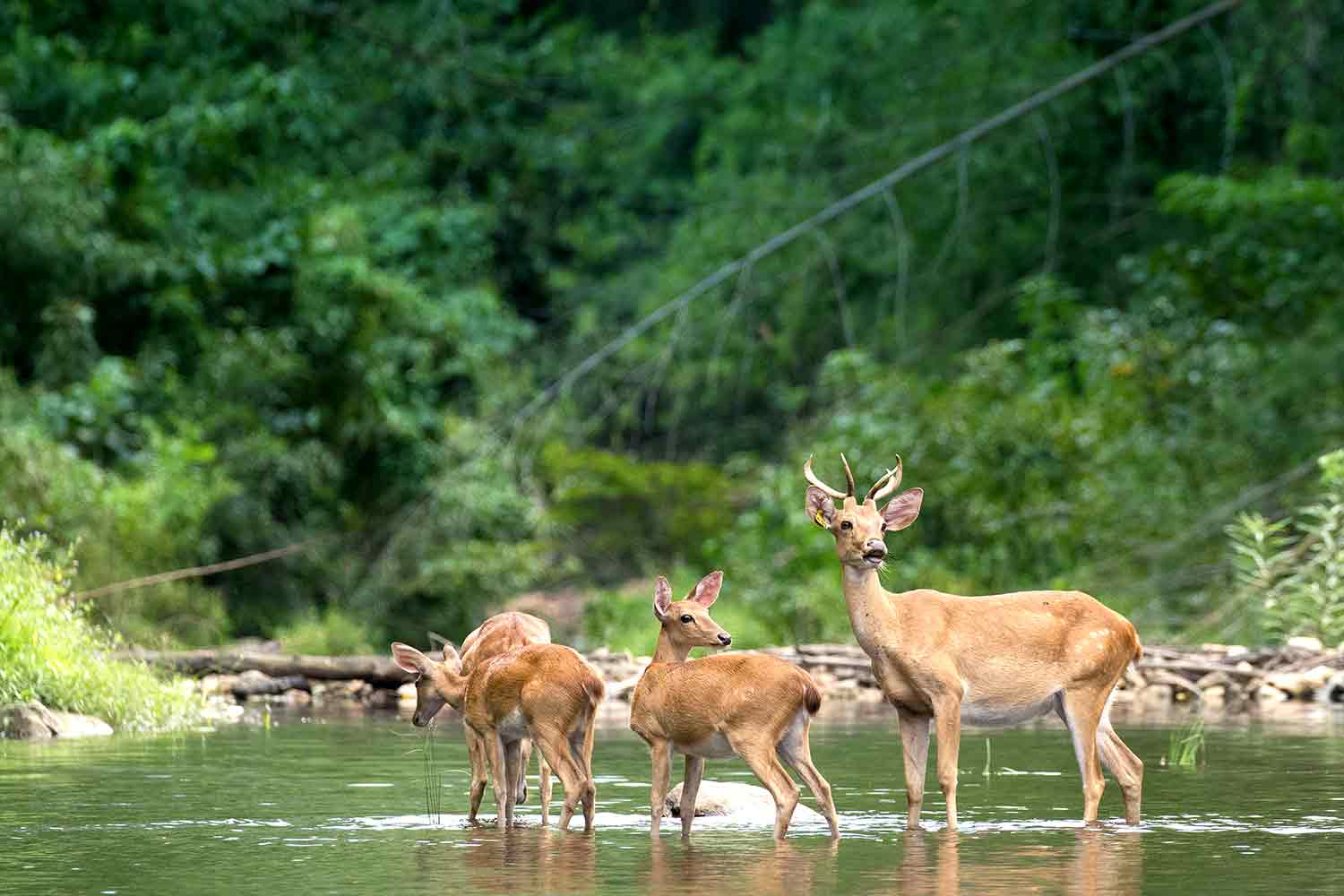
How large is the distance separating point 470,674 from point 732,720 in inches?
77.3

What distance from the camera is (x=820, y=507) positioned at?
38.9 ft

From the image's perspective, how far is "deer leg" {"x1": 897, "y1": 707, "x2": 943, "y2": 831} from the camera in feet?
37.9

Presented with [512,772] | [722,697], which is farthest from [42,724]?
[722,697]

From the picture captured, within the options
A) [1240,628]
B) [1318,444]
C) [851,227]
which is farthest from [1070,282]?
[1240,628]

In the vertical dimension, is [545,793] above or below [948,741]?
below

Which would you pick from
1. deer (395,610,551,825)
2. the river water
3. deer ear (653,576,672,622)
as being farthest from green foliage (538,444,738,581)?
deer ear (653,576,672,622)

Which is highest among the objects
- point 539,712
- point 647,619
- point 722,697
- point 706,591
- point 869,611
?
point 647,619

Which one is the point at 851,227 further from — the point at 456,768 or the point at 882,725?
the point at 456,768

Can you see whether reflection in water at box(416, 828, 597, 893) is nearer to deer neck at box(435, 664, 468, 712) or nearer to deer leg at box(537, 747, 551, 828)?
deer leg at box(537, 747, 551, 828)

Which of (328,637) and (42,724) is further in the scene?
(328,637)

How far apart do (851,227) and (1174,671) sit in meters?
9.30

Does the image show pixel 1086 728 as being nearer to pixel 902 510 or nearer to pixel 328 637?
pixel 902 510

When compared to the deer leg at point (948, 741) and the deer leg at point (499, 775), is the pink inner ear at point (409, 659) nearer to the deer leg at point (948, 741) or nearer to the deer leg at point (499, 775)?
the deer leg at point (499, 775)

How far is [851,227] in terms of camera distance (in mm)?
28797
